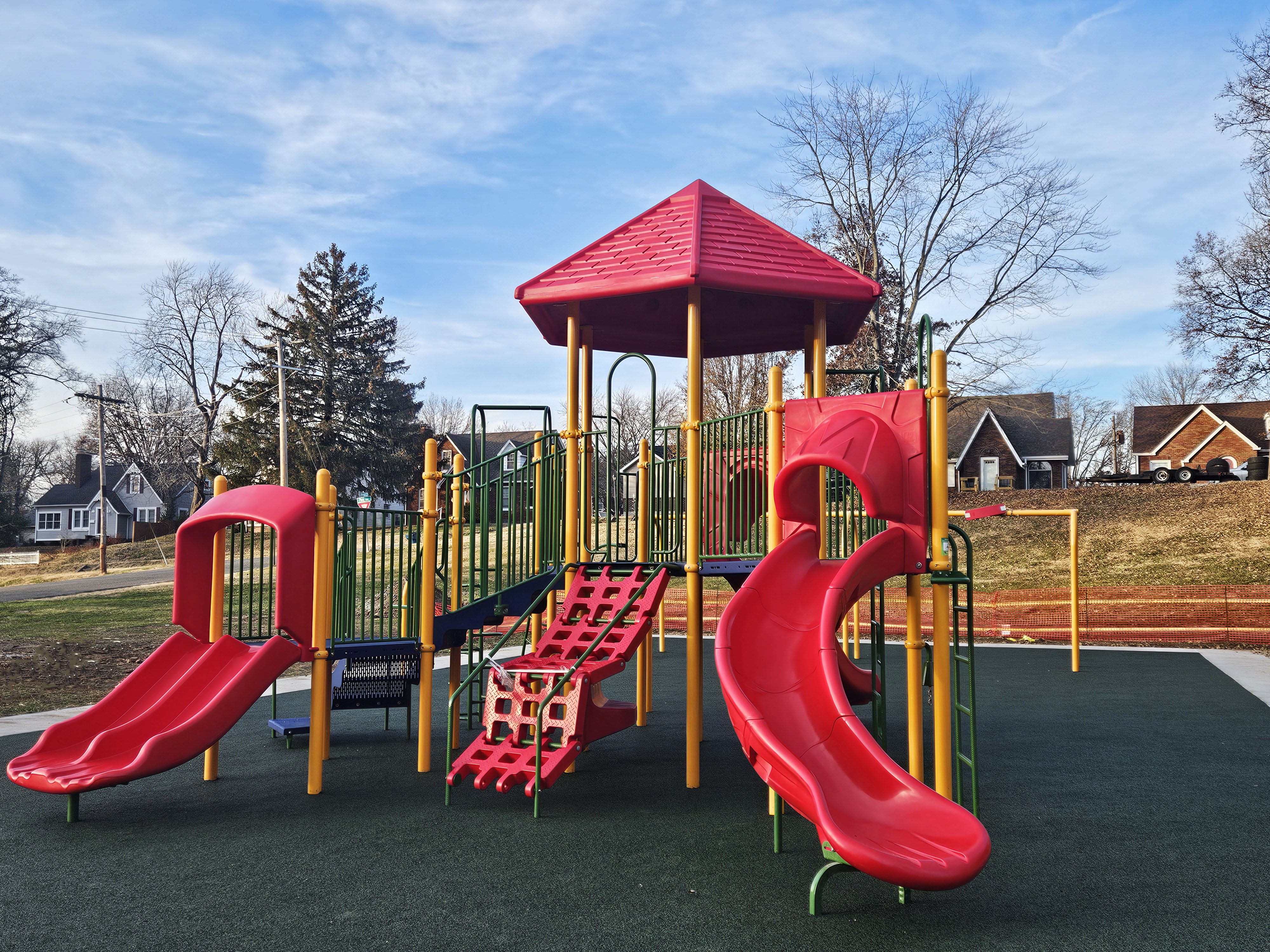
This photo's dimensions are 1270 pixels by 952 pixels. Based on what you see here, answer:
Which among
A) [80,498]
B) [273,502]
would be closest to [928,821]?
[273,502]

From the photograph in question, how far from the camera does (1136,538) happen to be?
24.2 meters

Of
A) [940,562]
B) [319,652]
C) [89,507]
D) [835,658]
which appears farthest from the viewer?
[89,507]

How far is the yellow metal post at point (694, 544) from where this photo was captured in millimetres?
6812

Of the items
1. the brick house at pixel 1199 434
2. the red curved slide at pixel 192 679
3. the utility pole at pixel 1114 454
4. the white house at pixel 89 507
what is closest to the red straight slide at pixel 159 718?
the red curved slide at pixel 192 679

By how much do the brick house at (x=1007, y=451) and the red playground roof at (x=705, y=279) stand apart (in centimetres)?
3526

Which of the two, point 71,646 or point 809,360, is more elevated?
point 809,360

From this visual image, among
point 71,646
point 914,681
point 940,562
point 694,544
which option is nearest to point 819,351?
point 694,544

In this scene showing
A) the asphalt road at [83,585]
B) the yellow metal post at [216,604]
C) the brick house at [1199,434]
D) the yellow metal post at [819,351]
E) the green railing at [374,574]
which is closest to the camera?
the yellow metal post at [216,604]

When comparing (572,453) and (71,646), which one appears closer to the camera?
(572,453)

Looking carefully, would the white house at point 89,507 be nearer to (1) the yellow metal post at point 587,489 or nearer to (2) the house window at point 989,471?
(2) the house window at point 989,471

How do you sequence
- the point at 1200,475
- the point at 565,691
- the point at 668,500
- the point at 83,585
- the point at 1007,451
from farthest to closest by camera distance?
the point at 1007,451, the point at 1200,475, the point at 83,585, the point at 668,500, the point at 565,691

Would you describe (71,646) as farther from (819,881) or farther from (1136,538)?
(1136,538)

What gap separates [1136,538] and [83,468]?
67.7 m

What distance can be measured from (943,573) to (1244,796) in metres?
3.17
